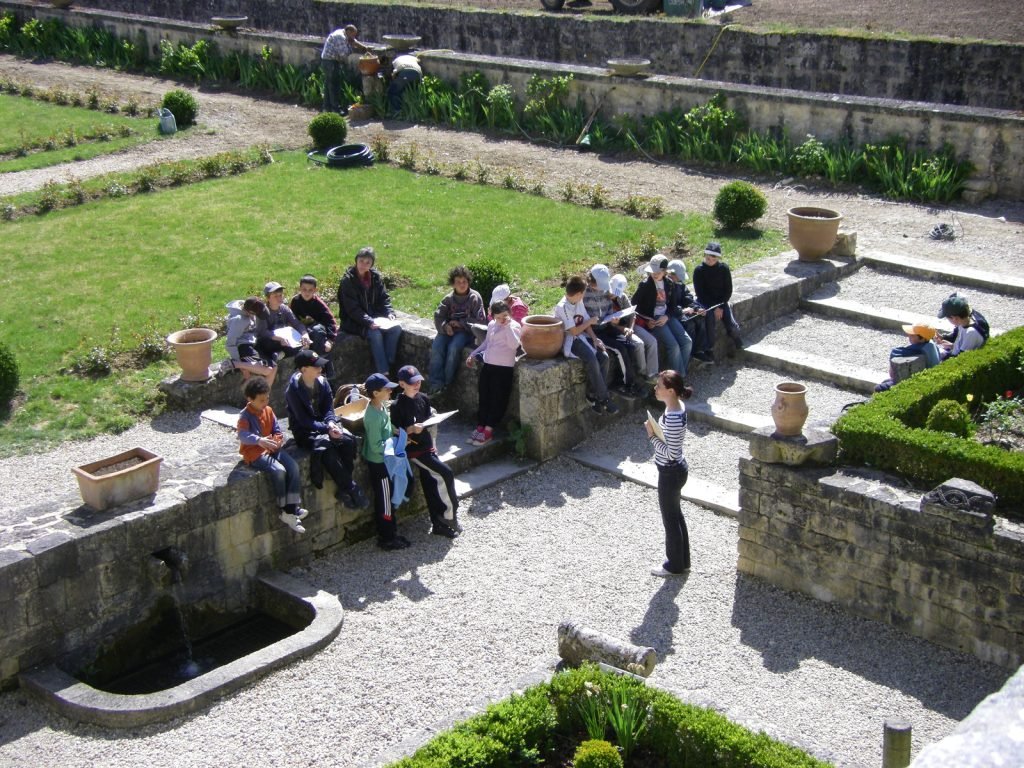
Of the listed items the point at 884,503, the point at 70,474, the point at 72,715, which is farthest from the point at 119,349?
the point at 884,503

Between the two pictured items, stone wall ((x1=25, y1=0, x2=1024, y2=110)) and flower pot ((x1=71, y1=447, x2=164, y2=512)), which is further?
stone wall ((x1=25, y1=0, x2=1024, y2=110))

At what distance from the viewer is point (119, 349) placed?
12938 mm

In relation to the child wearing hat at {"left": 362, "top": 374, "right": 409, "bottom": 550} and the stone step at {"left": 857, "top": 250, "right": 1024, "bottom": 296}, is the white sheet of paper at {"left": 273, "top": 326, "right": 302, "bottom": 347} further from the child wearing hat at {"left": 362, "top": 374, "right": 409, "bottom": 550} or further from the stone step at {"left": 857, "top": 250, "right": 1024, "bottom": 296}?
the stone step at {"left": 857, "top": 250, "right": 1024, "bottom": 296}

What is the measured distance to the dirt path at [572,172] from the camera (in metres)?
16.1

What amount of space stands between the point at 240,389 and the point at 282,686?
4813 millimetres

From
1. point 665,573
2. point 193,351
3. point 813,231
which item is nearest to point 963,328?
point 665,573

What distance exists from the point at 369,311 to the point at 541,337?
2.19 meters

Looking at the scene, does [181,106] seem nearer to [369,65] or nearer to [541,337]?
[369,65]

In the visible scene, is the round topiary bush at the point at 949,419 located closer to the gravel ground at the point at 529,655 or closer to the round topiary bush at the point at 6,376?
the gravel ground at the point at 529,655

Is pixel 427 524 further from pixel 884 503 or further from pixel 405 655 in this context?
pixel 884 503

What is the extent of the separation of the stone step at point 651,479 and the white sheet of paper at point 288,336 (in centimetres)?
296

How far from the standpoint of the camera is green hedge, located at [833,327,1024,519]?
871cm

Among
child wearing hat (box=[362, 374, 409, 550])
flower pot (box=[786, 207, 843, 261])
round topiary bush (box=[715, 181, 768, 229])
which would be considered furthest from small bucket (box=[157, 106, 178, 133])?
child wearing hat (box=[362, 374, 409, 550])

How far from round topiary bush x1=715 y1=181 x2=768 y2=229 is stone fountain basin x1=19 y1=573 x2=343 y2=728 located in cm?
932
